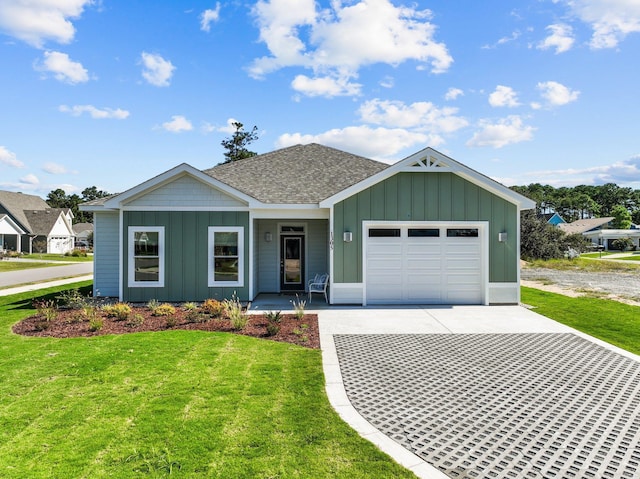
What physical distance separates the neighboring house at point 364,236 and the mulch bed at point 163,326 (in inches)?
81.2

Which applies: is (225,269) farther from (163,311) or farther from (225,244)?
(163,311)

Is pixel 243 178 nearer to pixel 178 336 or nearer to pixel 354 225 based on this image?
pixel 354 225

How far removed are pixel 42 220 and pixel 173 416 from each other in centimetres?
5097

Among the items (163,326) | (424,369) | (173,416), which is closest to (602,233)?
(424,369)

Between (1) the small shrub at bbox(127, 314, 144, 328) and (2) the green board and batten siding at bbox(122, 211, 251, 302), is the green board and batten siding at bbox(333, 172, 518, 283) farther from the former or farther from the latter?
(1) the small shrub at bbox(127, 314, 144, 328)

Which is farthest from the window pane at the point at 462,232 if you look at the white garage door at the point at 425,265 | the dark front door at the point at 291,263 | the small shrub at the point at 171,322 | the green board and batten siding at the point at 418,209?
the small shrub at the point at 171,322

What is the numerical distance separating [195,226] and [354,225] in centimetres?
491

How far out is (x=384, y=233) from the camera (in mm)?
11492

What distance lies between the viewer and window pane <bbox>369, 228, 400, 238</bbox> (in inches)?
452

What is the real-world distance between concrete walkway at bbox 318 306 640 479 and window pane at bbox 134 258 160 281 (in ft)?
17.4

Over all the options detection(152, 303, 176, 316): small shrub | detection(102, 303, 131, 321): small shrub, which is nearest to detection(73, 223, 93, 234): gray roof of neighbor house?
detection(102, 303, 131, 321): small shrub

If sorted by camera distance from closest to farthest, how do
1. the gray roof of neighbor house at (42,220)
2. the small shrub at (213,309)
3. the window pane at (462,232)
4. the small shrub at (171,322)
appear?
the small shrub at (171,322)
the small shrub at (213,309)
the window pane at (462,232)
the gray roof of neighbor house at (42,220)

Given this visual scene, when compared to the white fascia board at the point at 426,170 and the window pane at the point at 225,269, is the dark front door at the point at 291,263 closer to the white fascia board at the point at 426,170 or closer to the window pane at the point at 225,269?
the window pane at the point at 225,269

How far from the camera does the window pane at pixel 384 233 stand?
11.5 metres
